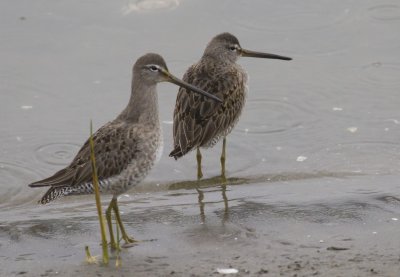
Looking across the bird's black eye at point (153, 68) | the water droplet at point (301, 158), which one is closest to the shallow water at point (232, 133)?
the water droplet at point (301, 158)

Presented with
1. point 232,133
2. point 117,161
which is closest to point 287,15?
point 232,133

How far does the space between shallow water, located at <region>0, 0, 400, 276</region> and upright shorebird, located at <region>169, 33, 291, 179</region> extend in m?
0.30

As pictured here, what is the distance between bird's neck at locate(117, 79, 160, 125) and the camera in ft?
18.6

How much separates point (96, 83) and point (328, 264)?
419 cm

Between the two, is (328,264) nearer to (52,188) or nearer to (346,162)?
(52,188)

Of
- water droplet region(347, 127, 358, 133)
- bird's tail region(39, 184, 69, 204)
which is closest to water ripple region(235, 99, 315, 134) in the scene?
water droplet region(347, 127, 358, 133)

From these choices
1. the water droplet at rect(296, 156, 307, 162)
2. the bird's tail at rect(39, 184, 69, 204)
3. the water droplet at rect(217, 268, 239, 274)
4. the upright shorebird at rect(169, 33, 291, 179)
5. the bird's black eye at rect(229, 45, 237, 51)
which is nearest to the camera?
the water droplet at rect(217, 268, 239, 274)

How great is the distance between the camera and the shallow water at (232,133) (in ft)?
17.7

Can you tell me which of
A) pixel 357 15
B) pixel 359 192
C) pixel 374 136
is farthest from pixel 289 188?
pixel 357 15

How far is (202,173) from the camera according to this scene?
7.21 meters

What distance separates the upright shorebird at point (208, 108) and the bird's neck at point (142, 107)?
108 centimetres

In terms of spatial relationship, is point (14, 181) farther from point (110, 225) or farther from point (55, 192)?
point (110, 225)

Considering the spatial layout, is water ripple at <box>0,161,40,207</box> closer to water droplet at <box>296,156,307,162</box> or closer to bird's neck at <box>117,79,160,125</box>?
bird's neck at <box>117,79,160,125</box>

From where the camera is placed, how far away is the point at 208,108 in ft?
23.2
